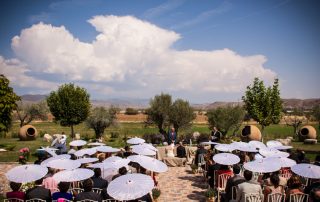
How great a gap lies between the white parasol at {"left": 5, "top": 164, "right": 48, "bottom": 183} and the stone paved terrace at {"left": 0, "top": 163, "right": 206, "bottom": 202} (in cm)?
487

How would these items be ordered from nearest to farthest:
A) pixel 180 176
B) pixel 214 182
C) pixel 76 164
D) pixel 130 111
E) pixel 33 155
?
pixel 76 164
pixel 214 182
pixel 180 176
pixel 33 155
pixel 130 111

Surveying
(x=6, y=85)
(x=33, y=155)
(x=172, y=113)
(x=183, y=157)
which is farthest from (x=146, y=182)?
(x=172, y=113)

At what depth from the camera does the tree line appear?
23.2 meters

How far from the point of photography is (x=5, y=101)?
2262 cm

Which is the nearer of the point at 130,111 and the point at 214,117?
the point at 214,117

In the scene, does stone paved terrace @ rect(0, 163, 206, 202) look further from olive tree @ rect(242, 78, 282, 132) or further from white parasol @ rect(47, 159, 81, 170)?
olive tree @ rect(242, 78, 282, 132)

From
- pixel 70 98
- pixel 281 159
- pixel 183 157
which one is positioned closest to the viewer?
pixel 281 159

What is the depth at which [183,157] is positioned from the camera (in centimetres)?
1730

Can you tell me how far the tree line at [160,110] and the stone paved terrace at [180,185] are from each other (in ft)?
29.6

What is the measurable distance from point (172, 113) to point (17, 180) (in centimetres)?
2414

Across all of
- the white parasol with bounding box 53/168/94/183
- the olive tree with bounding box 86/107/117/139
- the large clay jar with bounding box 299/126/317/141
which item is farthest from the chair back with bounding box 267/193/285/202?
the large clay jar with bounding box 299/126/317/141

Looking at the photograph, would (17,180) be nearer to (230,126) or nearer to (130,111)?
(230,126)

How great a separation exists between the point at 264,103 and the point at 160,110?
11256 mm

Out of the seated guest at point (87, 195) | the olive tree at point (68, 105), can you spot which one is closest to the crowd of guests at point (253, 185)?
the seated guest at point (87, 195)
